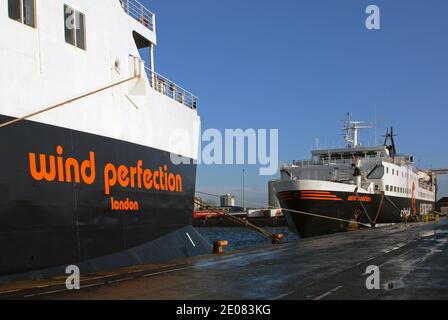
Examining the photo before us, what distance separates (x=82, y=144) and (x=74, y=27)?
3054mm

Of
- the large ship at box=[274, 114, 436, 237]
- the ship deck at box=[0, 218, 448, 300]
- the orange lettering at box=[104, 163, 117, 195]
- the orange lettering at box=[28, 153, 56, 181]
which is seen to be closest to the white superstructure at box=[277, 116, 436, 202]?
the large ship at box=[274, 114, 436, 237]

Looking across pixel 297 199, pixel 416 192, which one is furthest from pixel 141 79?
pixel 416 192

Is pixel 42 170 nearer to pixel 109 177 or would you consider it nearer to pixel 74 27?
pixel 109 177

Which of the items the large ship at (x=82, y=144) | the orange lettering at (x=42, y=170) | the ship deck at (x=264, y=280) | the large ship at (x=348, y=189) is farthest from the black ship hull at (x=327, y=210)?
the orange lettering at (x=42, y=170)

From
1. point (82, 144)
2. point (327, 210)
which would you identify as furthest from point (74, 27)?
point (327, 210)

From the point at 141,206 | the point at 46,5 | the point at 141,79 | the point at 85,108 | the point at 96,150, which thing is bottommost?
the point at 141,206

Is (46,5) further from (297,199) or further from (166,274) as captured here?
(297,199)

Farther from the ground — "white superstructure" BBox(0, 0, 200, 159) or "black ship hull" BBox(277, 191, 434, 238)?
"white superstructure" BBox(0, 0, 200, 159)

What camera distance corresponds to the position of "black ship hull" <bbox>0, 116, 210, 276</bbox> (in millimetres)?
10656

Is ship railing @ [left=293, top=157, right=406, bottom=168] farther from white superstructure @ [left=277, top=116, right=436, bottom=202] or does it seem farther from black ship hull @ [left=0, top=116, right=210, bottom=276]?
black ship hull @ [left=0, top=116, right=210, bottom=276]

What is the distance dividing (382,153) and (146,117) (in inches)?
1406

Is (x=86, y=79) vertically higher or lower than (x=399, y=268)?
higher

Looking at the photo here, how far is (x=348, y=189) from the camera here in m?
37.5
